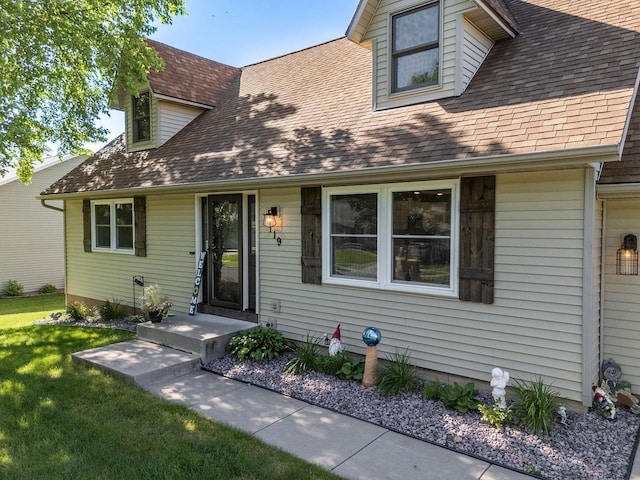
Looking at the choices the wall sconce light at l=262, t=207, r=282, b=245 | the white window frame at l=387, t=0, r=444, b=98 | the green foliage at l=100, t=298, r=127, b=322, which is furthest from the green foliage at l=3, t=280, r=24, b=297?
the white window frame at l=387, t=0, r=444, b=98

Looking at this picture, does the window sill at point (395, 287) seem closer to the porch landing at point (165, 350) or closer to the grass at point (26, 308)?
the porch landing at point (165, 350)

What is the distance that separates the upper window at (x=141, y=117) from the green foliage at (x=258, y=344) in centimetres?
549

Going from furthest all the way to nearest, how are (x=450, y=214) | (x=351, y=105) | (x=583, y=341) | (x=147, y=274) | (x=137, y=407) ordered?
(x=147, y=274) → (x=351, y=105) → (x=450, y=214) → (x=137, y=407) → (x=583, y=341)

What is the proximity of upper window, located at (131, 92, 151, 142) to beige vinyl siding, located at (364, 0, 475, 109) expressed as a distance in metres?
5.48

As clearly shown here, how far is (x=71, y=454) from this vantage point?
3605mm

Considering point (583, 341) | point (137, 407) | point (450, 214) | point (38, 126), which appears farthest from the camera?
point (38, 126)

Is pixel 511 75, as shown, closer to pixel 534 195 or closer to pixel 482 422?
pixel 534 195

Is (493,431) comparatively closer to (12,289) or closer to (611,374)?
(611,374)

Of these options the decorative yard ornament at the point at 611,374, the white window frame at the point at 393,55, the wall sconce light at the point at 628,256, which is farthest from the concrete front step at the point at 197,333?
the wall sconce light at the point at 628,256

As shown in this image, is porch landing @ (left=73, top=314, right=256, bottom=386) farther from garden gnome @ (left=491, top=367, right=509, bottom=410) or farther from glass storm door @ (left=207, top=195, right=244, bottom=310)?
garden gnome @ (left=491, top=367, right=509, bottom=410)

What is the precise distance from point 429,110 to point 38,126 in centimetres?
866

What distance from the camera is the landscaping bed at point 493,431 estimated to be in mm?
3543

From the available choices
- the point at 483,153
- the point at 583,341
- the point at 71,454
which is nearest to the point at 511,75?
the point at 483,153

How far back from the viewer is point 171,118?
935 cm
